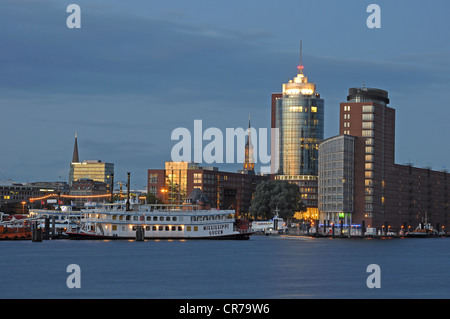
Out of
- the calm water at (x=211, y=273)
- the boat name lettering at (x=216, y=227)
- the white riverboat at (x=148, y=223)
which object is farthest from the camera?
the boat name lettering at (x=216, y=227)

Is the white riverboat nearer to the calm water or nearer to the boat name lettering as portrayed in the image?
the boat name lettering

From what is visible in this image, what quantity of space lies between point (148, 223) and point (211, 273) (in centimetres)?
6878

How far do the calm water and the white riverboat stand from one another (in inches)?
738

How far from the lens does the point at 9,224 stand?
19075cm

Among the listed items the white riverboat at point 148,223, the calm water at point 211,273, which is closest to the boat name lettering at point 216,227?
the white riverboat at point 148,223

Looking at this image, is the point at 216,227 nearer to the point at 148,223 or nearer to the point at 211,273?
the point at 148,223

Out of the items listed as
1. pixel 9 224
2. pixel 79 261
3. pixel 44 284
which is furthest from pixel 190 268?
pixel 9 224

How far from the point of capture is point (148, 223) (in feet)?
550

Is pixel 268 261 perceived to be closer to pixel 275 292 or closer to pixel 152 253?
pixel 152 253

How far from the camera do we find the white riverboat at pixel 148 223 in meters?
164

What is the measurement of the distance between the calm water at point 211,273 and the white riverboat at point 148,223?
61.5ft

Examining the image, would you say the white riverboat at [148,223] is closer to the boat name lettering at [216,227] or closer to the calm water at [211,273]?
the boat name lettering at [216,227]

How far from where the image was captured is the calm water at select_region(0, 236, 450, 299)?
80.6 m
